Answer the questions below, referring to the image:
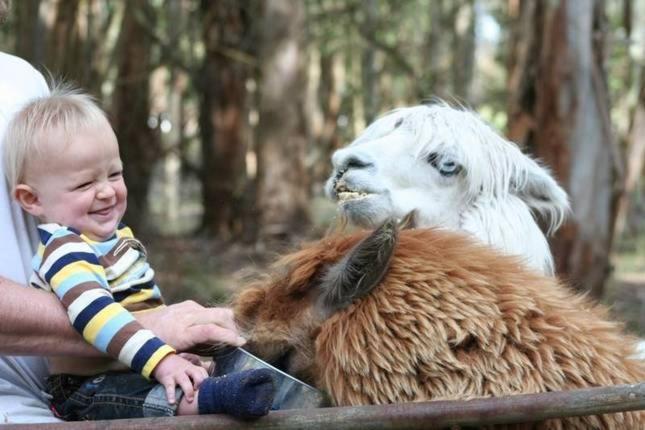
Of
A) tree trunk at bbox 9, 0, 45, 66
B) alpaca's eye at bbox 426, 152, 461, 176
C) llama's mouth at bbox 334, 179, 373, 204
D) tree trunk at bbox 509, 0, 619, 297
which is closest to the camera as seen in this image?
llama's mouth at bbox 334, 179, 373, 204

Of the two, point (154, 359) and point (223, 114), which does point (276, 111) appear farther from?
point (154, 359)

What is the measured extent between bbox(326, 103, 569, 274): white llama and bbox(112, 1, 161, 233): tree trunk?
1125 centimetres

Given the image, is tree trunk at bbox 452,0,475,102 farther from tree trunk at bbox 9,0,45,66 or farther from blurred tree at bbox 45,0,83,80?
tree trunk at bbox 9,0,45,66

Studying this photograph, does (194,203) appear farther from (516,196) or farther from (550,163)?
(516,196)

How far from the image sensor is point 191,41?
16.8 metres

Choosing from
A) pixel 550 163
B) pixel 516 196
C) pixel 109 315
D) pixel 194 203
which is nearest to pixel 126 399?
pixel 109 315

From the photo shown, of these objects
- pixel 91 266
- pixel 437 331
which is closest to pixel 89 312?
pixel 91 266

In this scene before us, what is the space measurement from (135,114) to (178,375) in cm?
1306

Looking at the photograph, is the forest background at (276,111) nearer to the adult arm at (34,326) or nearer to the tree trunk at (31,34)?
the tree trunk at (31,34)

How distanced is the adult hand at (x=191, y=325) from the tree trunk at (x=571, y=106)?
5283 mm

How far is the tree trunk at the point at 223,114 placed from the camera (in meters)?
14.8

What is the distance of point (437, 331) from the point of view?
197cm

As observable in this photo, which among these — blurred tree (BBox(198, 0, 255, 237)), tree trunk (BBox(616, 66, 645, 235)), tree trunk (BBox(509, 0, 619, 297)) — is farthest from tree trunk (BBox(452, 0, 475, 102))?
tree trunk (BBox(509, 0, 619, 297))

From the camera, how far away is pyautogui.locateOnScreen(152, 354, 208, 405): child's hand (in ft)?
7.02
